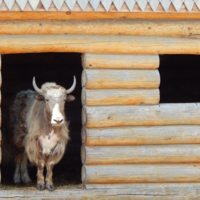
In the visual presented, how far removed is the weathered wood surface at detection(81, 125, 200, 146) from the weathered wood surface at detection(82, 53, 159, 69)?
37.8 inches

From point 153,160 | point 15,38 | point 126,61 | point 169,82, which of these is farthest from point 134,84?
point 169,82

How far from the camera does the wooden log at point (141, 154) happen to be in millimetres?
10445

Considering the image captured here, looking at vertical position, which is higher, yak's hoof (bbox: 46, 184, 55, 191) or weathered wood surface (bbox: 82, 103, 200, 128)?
weathered wood surface (bbox: 82, 103, 200, 128)

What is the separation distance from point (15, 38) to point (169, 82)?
201 inches

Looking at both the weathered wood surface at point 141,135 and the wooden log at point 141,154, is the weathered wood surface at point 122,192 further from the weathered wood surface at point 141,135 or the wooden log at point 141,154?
the weathered wood surface at point 141,135

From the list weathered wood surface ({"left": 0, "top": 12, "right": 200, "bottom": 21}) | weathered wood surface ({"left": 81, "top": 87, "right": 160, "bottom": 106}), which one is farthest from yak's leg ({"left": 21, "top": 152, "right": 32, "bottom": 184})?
weathered wood surface ({"left": 0, "top": 12, "right": 200, "bottom": 21})

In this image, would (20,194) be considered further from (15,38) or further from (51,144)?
(15,38)

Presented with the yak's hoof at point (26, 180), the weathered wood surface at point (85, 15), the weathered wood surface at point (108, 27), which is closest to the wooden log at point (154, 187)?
the yak's hoof at point (26, 180)

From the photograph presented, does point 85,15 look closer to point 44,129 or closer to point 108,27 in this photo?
point 108,27

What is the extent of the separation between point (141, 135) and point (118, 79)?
949 mm

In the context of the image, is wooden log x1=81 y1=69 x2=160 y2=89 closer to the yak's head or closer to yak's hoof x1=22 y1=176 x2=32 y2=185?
the yak's head

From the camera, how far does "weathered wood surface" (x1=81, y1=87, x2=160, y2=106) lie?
409 inches

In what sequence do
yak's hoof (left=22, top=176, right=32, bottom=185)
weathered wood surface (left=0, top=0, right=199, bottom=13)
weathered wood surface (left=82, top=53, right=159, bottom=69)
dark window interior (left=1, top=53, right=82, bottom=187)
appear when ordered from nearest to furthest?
weathered wood surface (left=0, top=0, right=199, bottom=13), weathered wood surface (left=82, top=53, right=159, bottom=69), yak's hoof (left=22, top=176, right=32, bottom=185), dark window interior (left=1, top=53, right=82, bottom=187)

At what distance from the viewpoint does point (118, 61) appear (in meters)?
10.5
